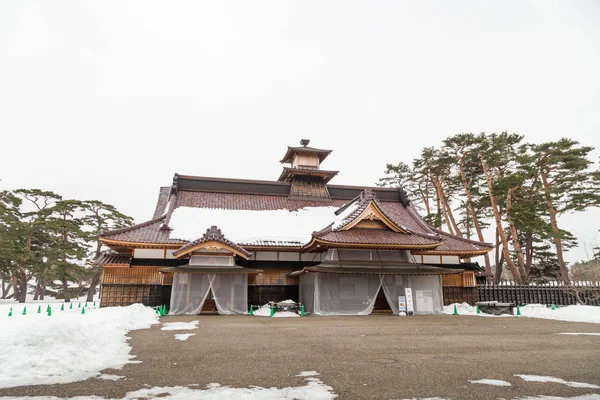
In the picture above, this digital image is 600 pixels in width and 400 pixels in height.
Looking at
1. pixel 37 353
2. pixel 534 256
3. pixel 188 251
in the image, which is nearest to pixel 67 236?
pixel 188 251

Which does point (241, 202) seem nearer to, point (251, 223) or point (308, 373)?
point (251, 223)

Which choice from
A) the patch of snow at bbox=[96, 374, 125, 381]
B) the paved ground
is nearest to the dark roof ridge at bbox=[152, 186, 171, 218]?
the paved ground

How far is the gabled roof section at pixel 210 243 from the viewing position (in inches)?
642

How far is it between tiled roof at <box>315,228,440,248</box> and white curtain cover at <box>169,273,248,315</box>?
4546 mm

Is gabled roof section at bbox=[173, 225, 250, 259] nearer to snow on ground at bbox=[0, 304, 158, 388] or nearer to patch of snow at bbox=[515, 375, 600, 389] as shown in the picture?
snow on ground at bbox=[0, 304, 158, 388]

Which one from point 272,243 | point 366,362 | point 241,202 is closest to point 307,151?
point 241,202

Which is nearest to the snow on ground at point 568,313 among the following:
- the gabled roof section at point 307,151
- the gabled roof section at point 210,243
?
the gabled roof section at point 210,243

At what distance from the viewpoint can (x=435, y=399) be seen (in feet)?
12.6

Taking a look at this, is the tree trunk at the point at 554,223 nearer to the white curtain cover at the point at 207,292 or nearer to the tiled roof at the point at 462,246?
the tiled roof at the point at 462,246

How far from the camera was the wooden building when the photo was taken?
1656 centimetres

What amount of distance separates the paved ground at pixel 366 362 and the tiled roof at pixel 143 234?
29.3 ft

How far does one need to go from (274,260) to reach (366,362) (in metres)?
13.7

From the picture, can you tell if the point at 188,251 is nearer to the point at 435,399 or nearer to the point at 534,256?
the point at 435,399

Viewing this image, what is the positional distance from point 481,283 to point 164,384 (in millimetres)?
22531
